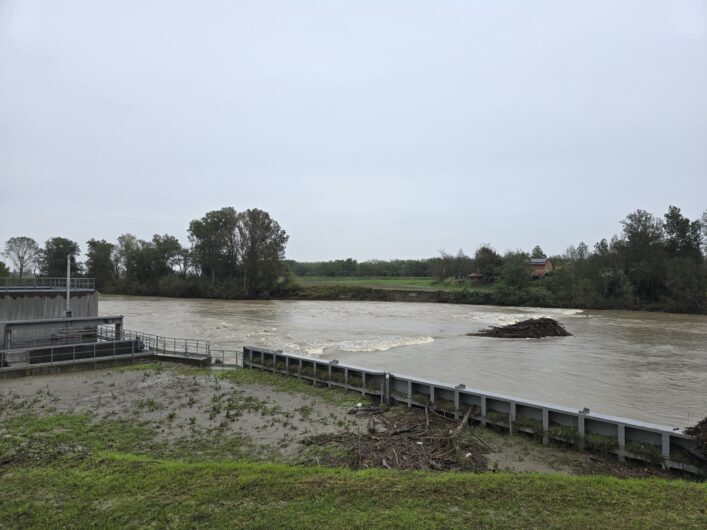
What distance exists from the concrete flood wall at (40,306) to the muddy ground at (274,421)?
4.84 metres

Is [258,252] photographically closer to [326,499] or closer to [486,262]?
[486,262]

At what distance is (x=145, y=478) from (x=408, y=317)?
157 feet

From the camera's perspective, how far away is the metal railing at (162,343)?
24359 mm

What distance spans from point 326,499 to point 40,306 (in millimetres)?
25398

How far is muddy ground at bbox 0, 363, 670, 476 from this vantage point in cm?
997

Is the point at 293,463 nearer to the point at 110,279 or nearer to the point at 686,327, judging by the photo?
the point at 686,327

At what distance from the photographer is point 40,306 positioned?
25.0 metres

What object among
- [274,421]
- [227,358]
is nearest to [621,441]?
[274,421]

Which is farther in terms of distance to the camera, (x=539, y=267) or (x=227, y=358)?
(x=539, y=267)

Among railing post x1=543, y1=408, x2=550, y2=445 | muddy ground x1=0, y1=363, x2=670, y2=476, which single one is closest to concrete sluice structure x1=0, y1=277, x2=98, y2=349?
muddy ground x1=0, y1=363, x2=670, y2=476

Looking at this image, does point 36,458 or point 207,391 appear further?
point 207,391

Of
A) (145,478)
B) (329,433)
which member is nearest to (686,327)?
(329,433)

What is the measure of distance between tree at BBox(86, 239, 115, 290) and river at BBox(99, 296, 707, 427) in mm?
68123

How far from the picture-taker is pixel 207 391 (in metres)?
16.9
